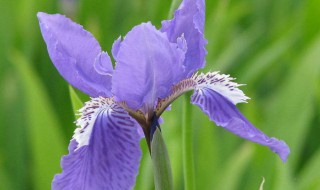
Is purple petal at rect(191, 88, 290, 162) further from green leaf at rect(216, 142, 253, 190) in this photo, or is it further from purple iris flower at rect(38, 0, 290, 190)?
green leaf at rect(216, 142, 253, 190)

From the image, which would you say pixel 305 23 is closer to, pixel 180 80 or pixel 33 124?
pixel 33 124

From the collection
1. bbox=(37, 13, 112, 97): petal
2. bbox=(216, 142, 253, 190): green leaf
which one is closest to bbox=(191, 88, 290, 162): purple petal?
bbox=(37, 13, 112, 97): petal

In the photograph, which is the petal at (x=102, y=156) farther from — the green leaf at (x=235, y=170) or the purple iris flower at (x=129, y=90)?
the green leaf at (x=235, y=170)

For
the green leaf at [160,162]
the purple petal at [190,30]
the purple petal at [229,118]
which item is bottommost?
the green leaf at [160,162]

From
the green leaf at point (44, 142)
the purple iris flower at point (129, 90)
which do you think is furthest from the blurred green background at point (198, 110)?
the purple iris flower at point (129, 90)

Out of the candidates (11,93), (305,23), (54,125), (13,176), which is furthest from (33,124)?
(305,23)

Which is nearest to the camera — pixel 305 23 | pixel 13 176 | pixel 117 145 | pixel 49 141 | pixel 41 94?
pixel 117 145
